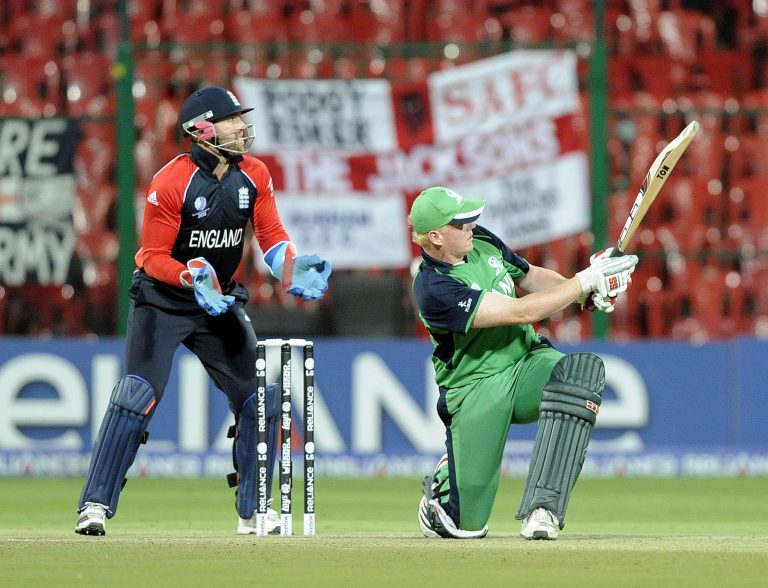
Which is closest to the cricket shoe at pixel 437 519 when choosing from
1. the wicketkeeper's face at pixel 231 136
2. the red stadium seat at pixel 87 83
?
the wicketkeeper's face at pixel 231 136

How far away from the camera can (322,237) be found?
36.9ft

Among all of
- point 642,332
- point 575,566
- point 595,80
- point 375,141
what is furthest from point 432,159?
point 575,566

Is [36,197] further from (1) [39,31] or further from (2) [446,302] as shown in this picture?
(2) [446,302]

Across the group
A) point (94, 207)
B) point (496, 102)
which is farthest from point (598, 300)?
point (94, 207)

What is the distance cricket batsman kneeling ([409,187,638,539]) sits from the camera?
5.77 m

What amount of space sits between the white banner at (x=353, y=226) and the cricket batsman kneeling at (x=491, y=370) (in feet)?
16.1

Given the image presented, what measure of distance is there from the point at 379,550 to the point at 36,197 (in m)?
6.33

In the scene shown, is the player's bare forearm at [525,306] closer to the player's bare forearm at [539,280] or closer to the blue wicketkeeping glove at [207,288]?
the player's bare forearm at [539,280]

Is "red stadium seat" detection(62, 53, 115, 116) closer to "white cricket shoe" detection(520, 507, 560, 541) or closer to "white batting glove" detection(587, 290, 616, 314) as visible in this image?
"white batting glove" detection(587, 290, 616, 314)

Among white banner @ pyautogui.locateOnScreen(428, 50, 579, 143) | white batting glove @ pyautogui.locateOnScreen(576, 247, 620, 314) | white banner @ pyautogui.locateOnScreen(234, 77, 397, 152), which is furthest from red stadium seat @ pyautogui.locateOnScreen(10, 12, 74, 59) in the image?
white batting glove @ pyautogui.locateOnScreen(576, 247, 620, 314)

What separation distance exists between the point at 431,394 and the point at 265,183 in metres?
4.05

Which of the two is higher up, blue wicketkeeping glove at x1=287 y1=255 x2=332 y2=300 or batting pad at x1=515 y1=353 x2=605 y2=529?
blue wicketkeeping glove at x1=287 y1=255 x2=332 y2=300

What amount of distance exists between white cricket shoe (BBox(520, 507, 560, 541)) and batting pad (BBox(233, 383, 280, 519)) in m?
1.14

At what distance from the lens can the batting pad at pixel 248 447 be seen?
251 inches
